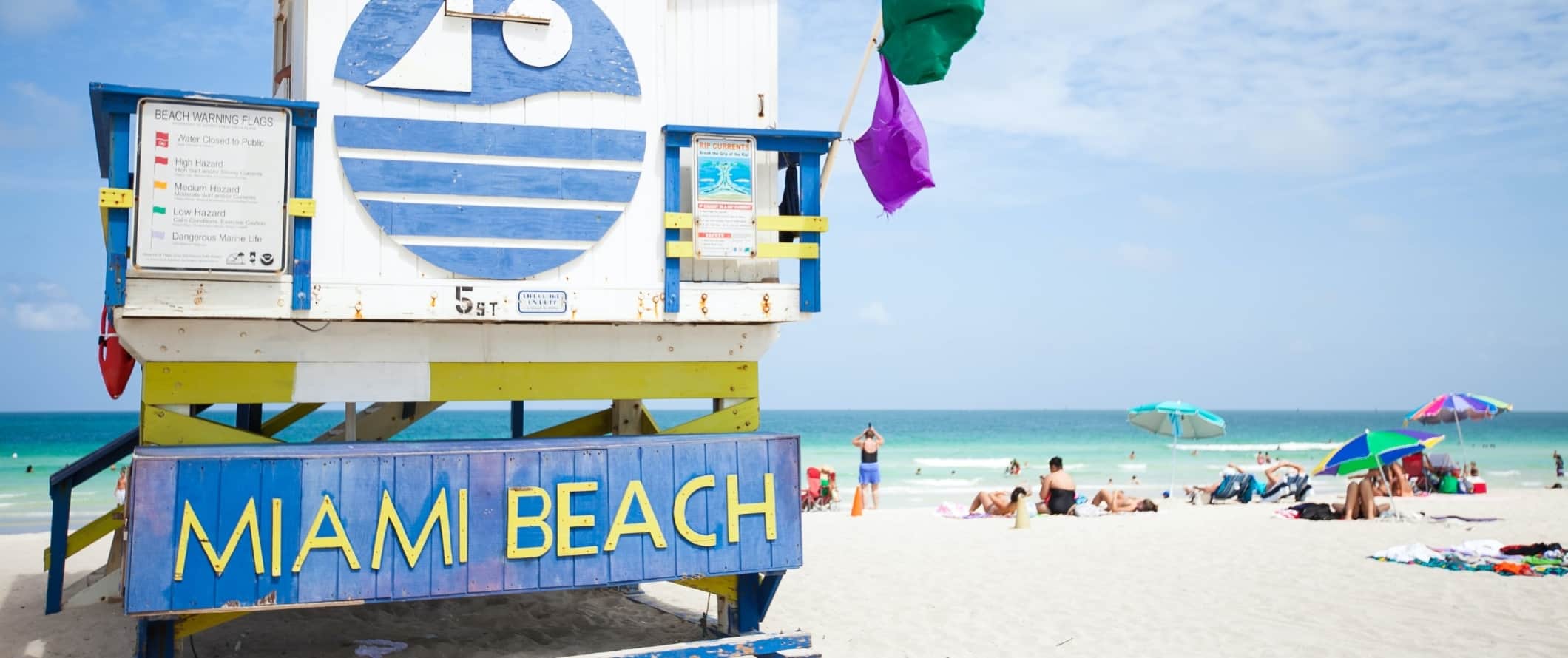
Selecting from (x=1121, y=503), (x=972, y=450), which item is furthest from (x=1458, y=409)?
(x=972, y=450)

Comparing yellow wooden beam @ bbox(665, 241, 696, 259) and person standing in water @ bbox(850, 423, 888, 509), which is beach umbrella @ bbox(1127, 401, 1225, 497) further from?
yellow wooden beam @ bbox(665, 241, 696, 259)

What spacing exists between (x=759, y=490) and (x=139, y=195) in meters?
3.69

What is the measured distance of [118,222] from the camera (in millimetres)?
5953

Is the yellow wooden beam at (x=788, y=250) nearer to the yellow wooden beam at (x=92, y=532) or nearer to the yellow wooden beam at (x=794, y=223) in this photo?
the yellow wooden beam at (x=794, y=223)

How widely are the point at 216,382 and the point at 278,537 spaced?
45.4 inches

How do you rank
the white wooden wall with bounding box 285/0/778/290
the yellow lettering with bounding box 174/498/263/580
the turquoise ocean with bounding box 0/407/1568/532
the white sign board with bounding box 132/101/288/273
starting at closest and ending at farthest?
the yellow lettering with bounding box 174/498/263/580, the white sign board with bounding box 132/101/288/273, the white wooden wall with bounding box 285/0/778/290, the turquoise ocean with bounding box 0/407/1568/532

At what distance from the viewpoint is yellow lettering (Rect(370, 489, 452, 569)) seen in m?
5.97

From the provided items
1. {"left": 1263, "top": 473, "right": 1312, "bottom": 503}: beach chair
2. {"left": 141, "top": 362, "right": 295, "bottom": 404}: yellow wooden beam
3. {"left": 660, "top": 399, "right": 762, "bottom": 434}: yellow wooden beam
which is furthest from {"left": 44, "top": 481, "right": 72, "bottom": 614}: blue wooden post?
{"left": 1263, "top": 473, "right": 1312, "bottom": 503}: beach chair

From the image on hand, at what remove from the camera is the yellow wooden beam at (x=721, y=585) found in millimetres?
7133

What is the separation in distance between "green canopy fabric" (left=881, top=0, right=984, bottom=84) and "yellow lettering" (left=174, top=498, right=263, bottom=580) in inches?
179

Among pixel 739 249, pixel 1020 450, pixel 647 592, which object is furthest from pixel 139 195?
pixel 1020 450

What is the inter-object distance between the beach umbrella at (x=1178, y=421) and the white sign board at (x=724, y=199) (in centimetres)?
1725

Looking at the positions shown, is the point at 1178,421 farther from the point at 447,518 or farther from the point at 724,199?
the point at 447,518

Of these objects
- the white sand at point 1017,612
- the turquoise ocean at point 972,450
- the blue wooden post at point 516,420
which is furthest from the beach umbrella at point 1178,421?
the blue wooden post at point 516,420
